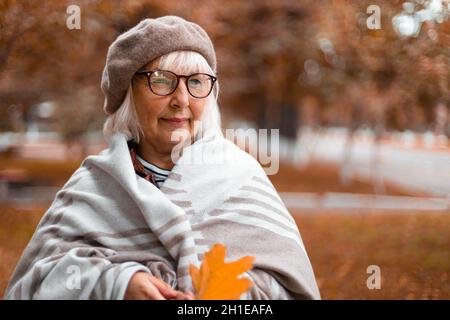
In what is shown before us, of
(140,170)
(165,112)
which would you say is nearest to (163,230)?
(140,170)

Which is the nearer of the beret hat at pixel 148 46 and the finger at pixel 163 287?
the finger at pixel 163 287

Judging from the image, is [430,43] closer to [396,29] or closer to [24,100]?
[396,29]

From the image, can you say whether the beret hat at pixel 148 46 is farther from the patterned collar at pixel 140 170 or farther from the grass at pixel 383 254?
the grass at pixel 383 254

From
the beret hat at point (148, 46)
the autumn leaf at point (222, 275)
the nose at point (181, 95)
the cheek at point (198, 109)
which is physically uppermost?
the beret hat at point (148, 46)

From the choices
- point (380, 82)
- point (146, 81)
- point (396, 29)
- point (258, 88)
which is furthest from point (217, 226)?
point (258, 88)

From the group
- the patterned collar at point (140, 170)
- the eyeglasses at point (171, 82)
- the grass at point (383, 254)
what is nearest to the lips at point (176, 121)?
the eyeglasses at point (171, 82)

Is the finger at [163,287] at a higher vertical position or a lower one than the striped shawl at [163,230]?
lower

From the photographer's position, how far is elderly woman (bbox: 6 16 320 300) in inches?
74.3

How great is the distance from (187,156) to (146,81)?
0.32 m

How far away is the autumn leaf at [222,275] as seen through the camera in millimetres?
1743

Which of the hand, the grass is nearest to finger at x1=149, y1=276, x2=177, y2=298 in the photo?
the hand

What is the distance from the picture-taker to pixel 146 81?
2.11 meters

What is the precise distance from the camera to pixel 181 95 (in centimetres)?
207
